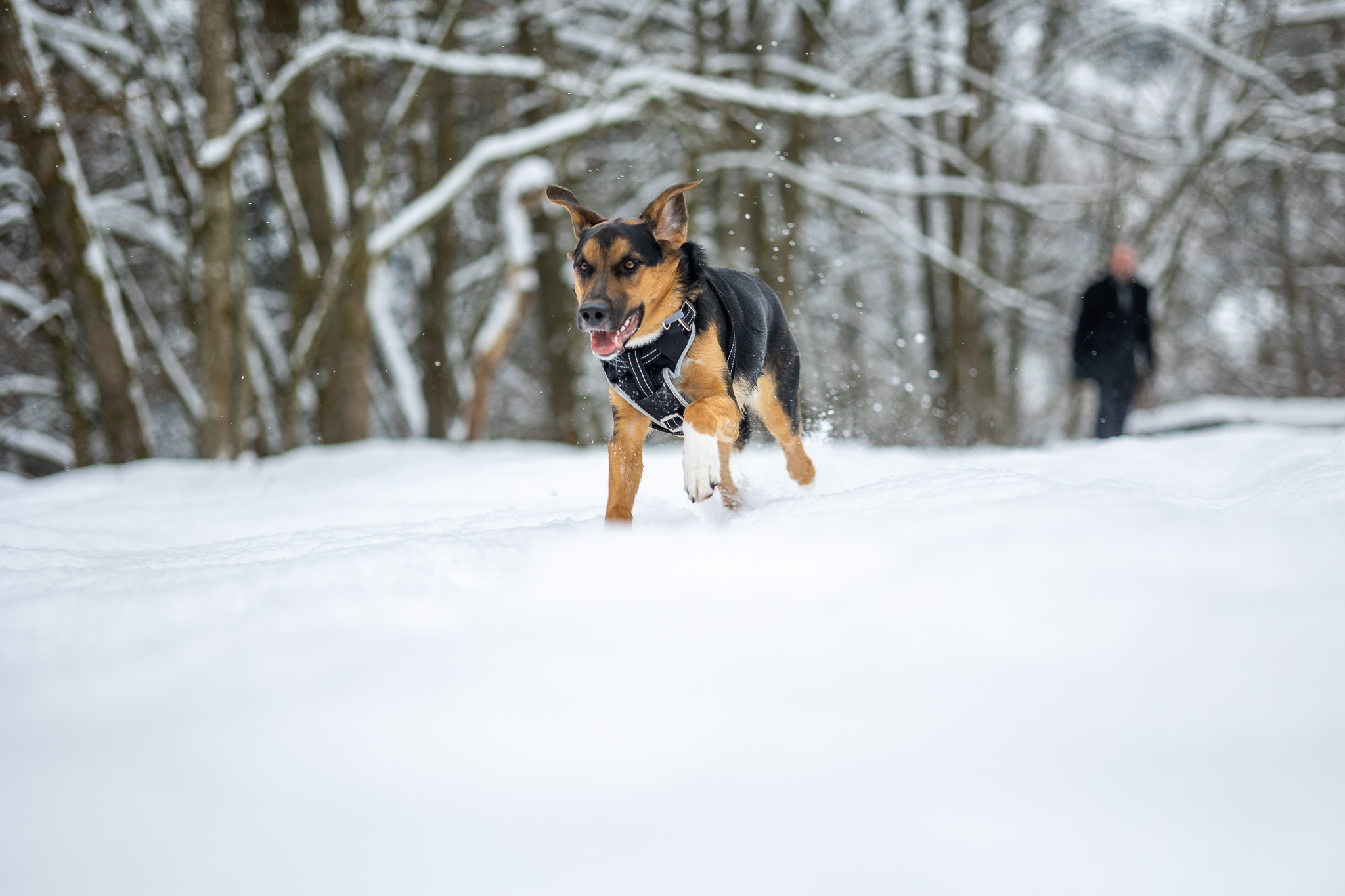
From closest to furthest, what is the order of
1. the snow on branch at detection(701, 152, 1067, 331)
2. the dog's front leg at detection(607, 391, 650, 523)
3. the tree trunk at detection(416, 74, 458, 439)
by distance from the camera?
the dog's front leg at detection(607, 391, 650, 523) → the snow on branch at detection(701, 152, 1067, 331) → the tree trunk at detection(416, 74, 458, 439)

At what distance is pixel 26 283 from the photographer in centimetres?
1344

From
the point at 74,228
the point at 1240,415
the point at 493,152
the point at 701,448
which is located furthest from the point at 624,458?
the point at 1240,415

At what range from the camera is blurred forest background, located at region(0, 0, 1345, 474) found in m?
8.92

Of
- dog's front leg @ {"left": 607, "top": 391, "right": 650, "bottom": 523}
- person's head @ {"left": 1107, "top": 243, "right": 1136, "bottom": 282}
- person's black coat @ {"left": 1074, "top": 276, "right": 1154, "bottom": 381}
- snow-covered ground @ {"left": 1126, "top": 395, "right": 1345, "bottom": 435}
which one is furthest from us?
snow-covered ground @ {"left": 1126, "top": 395, "right": 1345, "bottom": 435}

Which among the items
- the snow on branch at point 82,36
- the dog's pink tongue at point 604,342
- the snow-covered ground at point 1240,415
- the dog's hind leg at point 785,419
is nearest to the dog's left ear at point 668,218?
the dog's pink tongue at point 604,342

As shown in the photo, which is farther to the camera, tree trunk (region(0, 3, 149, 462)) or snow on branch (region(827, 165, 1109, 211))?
snow on branch (region(827, 165, 1109, 211))

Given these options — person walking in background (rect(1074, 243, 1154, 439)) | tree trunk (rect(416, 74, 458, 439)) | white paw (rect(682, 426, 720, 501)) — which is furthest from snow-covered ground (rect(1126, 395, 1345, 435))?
tree trunk (rect(416, 74, 458, 439))

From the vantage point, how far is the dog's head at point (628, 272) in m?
3.21

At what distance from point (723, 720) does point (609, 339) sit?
1.79 metres

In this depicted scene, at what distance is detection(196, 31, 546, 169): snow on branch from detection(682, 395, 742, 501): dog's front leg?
659 centimetres

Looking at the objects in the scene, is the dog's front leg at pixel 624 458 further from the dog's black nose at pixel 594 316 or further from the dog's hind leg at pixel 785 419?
the dog's hind leg at pixel 785 419

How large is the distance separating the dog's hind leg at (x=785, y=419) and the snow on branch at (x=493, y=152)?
538 cm

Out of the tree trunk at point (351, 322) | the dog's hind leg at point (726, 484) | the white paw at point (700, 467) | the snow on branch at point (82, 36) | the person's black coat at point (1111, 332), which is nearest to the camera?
the white paw at point (700, 467)

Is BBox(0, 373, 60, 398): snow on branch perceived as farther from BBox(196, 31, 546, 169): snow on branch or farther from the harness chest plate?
the harness chest plate
